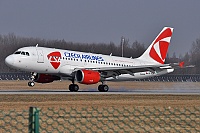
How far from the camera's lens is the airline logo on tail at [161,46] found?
57.0m

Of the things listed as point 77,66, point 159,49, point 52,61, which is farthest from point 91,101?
point 159,49

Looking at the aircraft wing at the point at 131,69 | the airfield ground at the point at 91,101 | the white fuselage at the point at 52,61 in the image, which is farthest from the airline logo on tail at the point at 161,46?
the airfield ground at the point at 91,101

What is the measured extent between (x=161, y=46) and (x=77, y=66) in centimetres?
1164

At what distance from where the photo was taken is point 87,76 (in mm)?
47938

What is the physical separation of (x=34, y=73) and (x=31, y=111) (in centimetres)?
3975

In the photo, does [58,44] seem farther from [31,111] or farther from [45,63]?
[31,111]

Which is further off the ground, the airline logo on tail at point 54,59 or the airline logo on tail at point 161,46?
the airline logo on tail at point 161,46

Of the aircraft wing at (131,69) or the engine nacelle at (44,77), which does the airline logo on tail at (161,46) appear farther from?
the engine nacelle at (44,77)

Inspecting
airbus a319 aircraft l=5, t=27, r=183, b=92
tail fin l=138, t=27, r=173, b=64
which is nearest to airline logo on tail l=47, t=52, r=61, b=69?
airbus a319 aircraft l=5, t=27, r=183, b=92

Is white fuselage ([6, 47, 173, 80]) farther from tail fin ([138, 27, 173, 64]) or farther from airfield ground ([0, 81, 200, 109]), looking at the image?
airfield ground ([0, 81, 200, 109])

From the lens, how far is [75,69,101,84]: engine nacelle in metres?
47.9

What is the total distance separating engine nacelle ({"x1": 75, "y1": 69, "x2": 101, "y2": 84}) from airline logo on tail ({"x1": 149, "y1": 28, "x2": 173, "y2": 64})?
Answer: 10162 mm

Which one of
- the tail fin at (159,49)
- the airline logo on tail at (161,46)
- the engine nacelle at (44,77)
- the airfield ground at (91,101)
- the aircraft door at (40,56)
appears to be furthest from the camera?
the airline logo on tail at (161,46)

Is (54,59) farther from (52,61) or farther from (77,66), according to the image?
(77,66)
